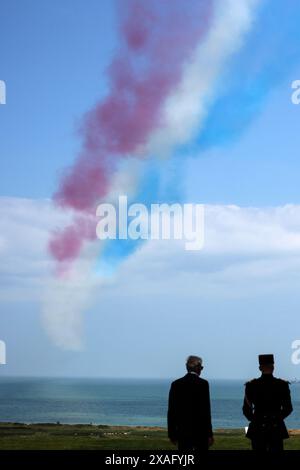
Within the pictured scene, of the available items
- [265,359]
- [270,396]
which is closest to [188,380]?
[265,359]

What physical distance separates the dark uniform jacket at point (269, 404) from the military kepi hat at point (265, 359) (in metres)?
0.24

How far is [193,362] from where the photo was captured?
1150 centimetres

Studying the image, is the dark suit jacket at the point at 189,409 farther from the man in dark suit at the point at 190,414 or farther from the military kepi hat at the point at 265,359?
the military kepi hat at the point at 265,359

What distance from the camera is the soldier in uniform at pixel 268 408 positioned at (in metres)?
12.0

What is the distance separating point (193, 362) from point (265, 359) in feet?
3.55

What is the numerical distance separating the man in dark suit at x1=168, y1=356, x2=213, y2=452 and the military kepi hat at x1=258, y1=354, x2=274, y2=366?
86 centimetres

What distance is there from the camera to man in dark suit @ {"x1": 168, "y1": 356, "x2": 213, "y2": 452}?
11.6m
